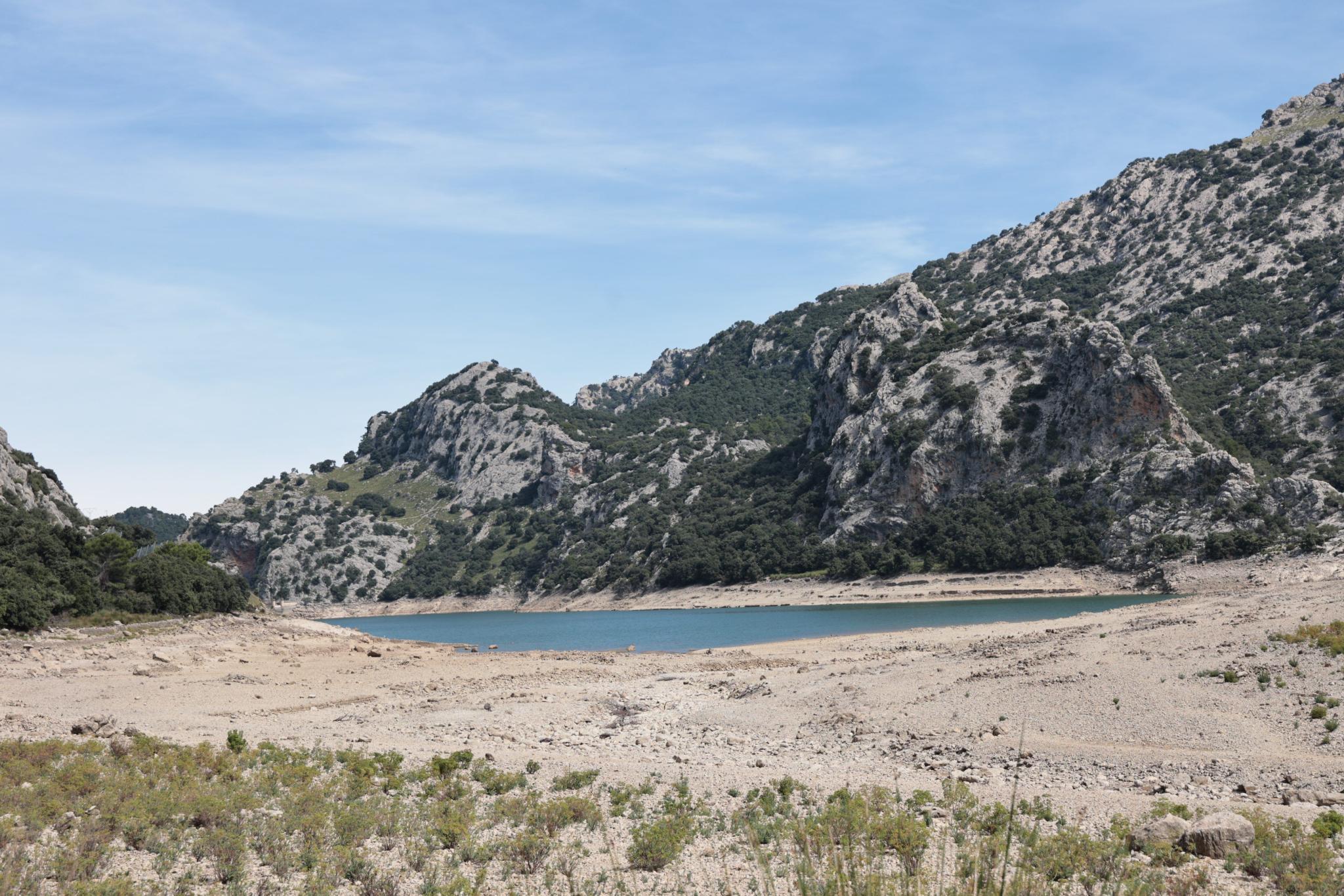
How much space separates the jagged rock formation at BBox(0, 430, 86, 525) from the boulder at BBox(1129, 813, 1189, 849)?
83.1 metres

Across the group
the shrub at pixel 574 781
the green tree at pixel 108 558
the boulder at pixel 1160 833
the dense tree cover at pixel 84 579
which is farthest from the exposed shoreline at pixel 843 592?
the boulder at pixel 1160 833

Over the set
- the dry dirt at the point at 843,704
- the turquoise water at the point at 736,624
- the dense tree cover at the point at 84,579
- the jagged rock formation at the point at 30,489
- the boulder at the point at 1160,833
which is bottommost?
the turquoise water at the point at 736,624

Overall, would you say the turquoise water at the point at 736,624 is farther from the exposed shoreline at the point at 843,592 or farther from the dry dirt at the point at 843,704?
the dry dirt at the point at 843,704

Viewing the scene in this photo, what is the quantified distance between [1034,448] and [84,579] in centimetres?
10379

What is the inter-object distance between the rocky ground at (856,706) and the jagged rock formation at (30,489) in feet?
117

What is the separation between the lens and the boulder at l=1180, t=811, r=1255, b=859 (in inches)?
520

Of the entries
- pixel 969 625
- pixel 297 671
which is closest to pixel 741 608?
pixel 969 625

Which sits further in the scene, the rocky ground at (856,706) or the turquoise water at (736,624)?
the turquoise water at (736,624)

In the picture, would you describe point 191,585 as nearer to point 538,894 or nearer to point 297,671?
point 297,671

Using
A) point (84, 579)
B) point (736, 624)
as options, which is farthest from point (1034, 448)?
point (84, 579)

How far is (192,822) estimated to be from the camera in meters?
16.0

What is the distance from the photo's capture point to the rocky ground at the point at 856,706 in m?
19.8

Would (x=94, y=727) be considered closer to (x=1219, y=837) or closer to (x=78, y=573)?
(x=1219, y=837)

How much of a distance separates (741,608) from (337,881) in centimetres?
10381
